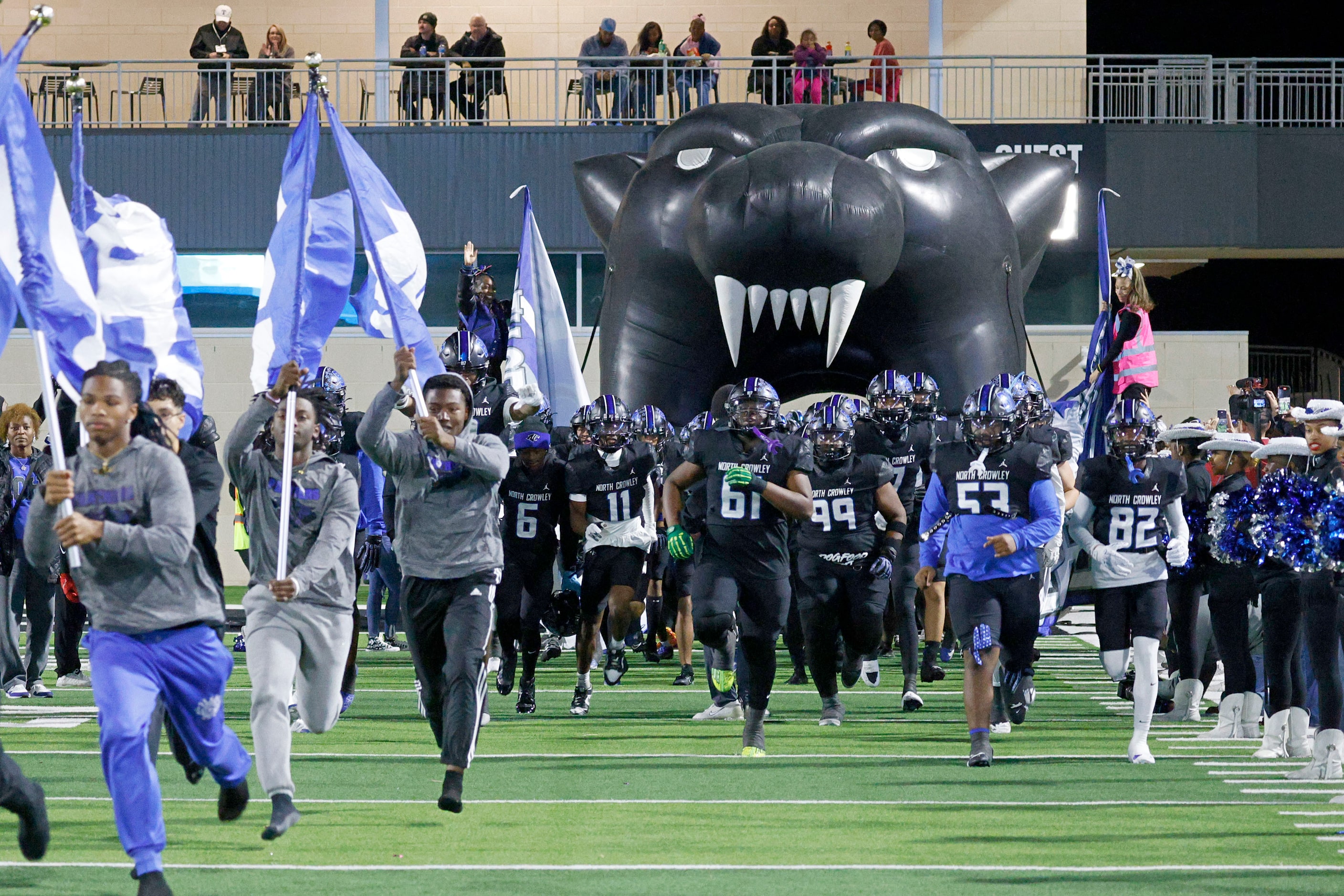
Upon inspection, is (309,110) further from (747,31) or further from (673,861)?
(747,31)

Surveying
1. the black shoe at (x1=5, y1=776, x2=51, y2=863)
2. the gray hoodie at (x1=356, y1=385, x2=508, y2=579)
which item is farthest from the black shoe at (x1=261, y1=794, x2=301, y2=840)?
the gray hoodie at (x1=356, y1=385, x2=508, y2=579)

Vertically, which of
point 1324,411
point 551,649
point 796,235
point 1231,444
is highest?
point 796,235

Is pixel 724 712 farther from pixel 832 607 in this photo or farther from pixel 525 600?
pixel 525 600

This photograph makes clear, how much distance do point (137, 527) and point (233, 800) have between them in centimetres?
121

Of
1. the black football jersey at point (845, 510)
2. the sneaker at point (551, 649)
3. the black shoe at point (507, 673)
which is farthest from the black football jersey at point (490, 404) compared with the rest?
the sneaker at point (551, 649)

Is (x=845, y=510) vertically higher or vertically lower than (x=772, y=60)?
lower

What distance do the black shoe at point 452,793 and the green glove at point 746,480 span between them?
7.19ft

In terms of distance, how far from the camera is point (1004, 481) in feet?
28.6

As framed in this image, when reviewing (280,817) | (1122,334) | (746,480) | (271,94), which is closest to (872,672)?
(746,480)

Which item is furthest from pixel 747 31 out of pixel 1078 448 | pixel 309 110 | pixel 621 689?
pixel 309 110

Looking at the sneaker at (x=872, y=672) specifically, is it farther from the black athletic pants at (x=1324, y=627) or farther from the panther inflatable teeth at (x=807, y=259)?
the black athletic pants at (x=1324, y=627)

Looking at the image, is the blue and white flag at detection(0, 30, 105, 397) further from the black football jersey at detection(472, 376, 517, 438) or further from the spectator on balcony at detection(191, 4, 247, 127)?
the spectator on balcony at detection(191, 4, 247, 127)

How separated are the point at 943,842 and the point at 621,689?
5276mm

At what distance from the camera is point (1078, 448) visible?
556 inches
